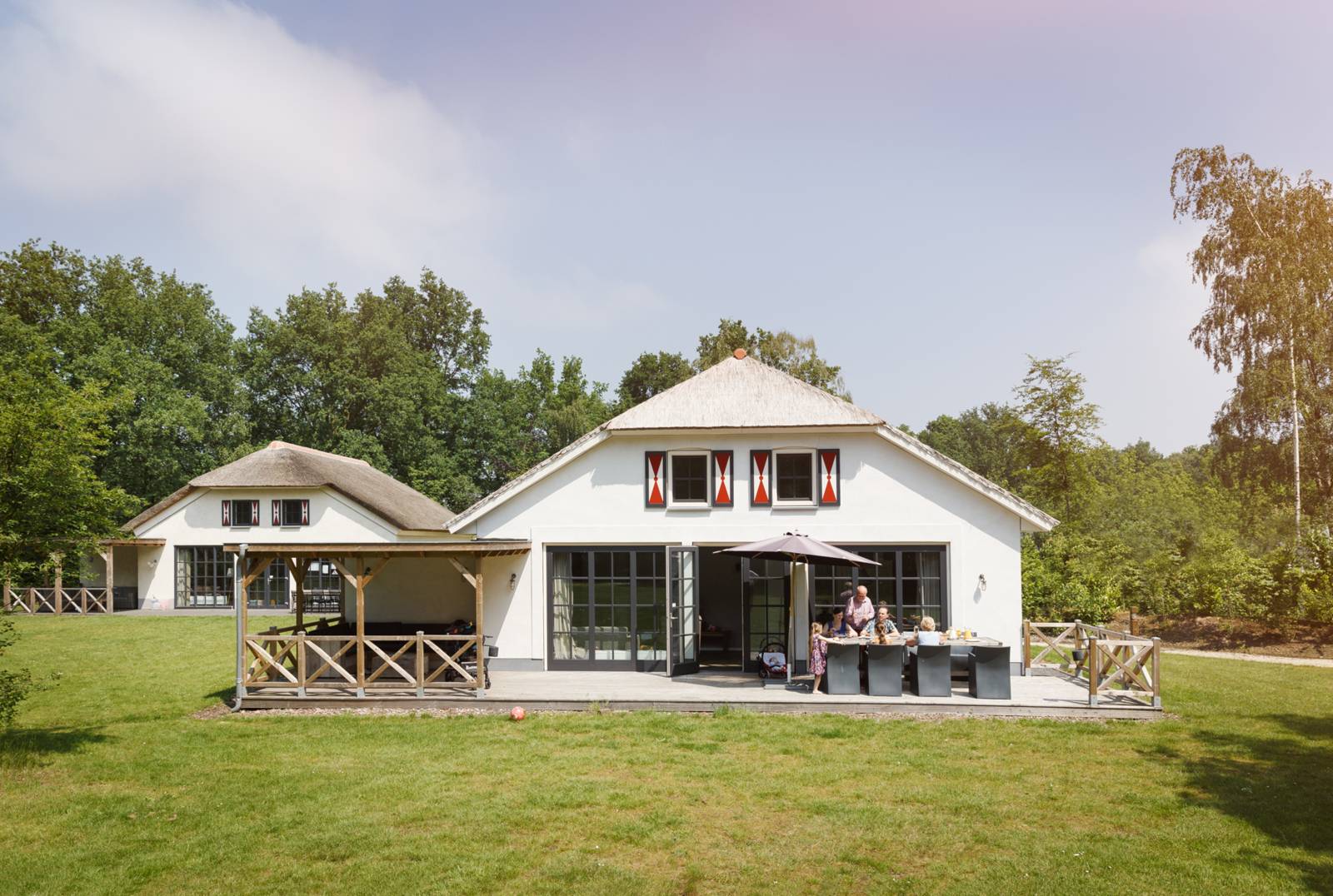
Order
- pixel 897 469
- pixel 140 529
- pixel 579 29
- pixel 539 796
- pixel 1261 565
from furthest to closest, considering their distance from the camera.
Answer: pixel 140 529 < pixel 1261 565 < pixel 897 469 < pixel 579 29 < pixel 539 796

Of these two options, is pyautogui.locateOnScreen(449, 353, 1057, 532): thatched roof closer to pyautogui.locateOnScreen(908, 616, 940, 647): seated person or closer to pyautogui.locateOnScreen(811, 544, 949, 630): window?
pyautogui.locateOnScreen(811, 544, 949, 630): window

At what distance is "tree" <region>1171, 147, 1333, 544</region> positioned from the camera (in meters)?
25.2

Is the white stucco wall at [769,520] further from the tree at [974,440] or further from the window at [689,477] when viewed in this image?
the tree at [974,440]

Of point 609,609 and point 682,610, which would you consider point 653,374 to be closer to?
point 609,609

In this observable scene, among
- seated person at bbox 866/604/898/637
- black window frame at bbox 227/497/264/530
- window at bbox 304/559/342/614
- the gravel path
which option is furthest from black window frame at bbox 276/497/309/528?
the gravel path

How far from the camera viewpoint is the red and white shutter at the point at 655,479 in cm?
1535

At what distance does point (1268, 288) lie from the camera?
Answer: 25.4 meters

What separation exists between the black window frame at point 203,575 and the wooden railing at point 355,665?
19036 millimetres

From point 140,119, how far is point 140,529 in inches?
716

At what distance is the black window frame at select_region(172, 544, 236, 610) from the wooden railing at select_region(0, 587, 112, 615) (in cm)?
→ 222

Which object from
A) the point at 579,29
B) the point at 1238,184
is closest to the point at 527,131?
the point at 579,29

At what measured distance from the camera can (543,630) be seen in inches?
597

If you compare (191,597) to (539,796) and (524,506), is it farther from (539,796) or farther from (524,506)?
(539,796)

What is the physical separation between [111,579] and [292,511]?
6.45 meters
